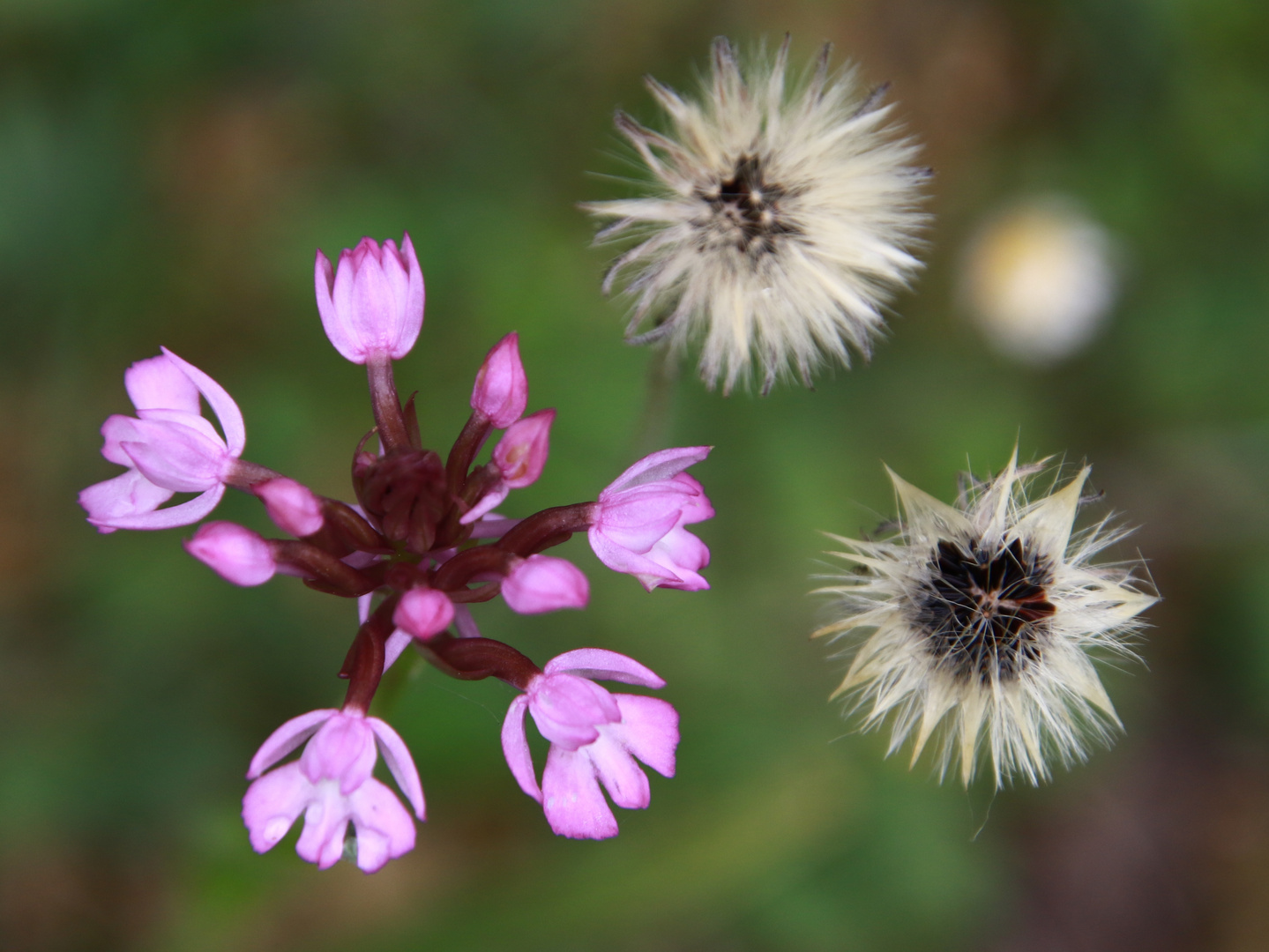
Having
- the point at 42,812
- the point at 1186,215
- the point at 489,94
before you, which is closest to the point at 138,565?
the point at 42,812

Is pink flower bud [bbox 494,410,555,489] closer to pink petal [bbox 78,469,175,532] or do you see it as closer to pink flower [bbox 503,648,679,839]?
pink flower [bbox 503,648,679,839]

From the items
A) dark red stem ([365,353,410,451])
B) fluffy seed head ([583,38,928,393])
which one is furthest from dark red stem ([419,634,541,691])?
fluffy seed head ([583,38,928,393])

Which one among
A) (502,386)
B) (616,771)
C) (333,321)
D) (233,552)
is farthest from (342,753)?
(333,321)

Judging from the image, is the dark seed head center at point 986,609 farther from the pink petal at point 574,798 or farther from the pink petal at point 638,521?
the pink petal at point 574,798

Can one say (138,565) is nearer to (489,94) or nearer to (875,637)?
(489,94)

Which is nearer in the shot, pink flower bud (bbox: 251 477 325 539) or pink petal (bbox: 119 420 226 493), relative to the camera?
pink flower bud (bbox: 251 477 325 539)

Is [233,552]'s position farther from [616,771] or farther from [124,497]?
[616,771]
